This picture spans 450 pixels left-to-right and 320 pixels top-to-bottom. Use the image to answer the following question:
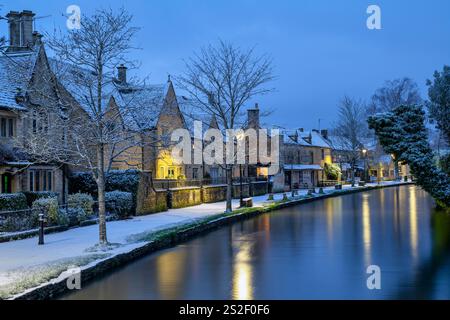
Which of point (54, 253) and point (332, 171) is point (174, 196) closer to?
point (54, 253)

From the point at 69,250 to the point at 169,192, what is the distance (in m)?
18.1

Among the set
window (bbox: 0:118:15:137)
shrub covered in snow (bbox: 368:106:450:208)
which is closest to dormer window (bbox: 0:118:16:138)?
window (bbox: 0:118:15:137)

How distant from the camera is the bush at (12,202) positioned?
22359 millimetres

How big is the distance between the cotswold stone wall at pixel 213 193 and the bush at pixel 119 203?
13531 mm

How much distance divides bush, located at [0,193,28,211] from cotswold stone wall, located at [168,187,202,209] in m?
12.5

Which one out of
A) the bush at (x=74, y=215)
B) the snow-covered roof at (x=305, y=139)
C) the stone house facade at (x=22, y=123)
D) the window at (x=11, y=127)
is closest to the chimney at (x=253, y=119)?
the stone house facade at (x=22, y=123)

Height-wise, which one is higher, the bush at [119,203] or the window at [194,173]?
the window at [194,173]

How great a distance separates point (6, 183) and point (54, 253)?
37.9 feet

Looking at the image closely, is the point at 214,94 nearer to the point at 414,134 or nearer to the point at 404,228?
the point at 414,134

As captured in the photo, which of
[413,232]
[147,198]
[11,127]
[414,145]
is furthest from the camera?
[414,145]

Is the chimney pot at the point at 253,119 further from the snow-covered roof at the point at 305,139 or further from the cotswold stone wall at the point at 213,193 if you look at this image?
the snow-covered roof at the point at 305,139

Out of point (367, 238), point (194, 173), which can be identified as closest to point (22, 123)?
point (367, 238)

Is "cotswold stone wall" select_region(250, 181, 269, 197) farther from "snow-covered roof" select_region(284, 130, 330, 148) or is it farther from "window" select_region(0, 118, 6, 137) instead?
"window" select_region(0, 118, 6, 137)

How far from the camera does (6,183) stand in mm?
26234
